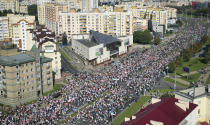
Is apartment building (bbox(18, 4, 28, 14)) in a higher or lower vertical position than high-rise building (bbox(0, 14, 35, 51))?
higher

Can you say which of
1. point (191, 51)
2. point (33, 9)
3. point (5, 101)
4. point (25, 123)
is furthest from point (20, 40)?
point (33, 9)

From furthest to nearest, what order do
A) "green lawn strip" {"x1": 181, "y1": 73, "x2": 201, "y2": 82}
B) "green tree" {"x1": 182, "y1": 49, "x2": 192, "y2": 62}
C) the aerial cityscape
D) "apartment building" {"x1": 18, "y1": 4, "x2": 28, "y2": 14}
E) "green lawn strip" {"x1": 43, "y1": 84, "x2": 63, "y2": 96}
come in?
"apartment building" {"x1": 18, "y1": 4, "x2": 28, "y2": 14} → "green tree" {"x1": 182, "y1": 49, "x2": 192, "y2": 62} → "green lawn strip" {"x1": 181, "y1": 73, "x2": 201, "y2": 82} → "green lawn strip" {"x1": 43, "y1": 84, "x2": 63, "y2": 96} → the aerial cityscape

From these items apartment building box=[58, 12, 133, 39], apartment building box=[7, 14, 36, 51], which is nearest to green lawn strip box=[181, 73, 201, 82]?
apartment building box=[58, 12, 133, 39]

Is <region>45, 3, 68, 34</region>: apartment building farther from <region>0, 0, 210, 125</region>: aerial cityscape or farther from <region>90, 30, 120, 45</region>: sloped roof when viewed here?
<region>90, 30, 120, 45</region>: sloped roof

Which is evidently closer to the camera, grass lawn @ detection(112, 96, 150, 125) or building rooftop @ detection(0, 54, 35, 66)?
grass lawn @ detection(112, 96, 150, 125)

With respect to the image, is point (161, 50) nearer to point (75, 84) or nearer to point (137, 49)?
point (137, 49)

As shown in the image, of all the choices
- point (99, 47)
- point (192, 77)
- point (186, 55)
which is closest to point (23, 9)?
point (99, 47)

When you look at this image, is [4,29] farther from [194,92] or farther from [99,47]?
[194,92]
